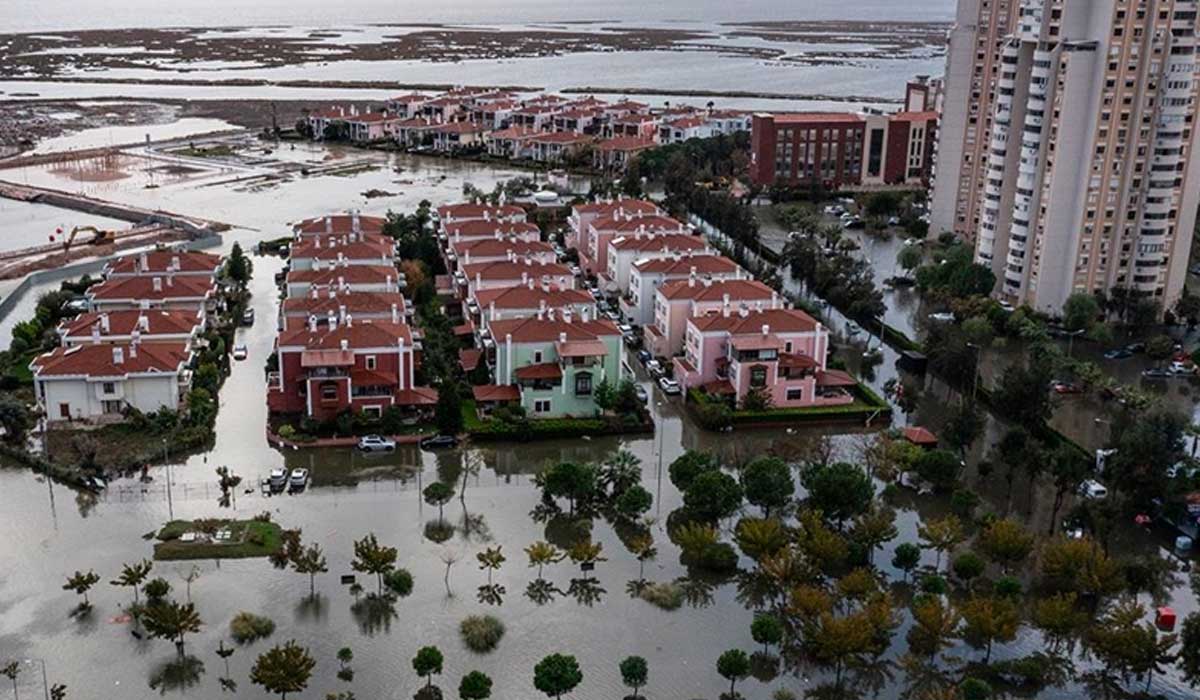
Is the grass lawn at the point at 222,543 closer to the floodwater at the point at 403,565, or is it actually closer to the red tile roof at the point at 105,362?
the floodwater at the point at 403,565

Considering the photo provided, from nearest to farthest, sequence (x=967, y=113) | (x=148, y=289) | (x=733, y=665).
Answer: (x=733, y=665) < (x=148, y=289) < (x=967, y=113)

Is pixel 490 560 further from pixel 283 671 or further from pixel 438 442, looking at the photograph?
pixel 438 442

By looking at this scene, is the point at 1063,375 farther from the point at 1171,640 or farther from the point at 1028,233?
the point at 1171,640

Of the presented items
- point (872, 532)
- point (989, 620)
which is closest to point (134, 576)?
point (872, 532)

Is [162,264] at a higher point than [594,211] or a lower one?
lower

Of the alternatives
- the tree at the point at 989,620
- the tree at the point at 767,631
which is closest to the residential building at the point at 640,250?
the tree at the point at 767,631

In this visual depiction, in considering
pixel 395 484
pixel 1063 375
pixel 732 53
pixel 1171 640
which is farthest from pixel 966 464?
pixel 732 53

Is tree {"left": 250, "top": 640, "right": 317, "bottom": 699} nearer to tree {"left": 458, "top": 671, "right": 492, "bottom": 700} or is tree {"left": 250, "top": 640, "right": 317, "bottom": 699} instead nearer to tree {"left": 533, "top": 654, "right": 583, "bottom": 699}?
tree {"left": 458, "top": 671, "right": 492, "bottom": 700}
